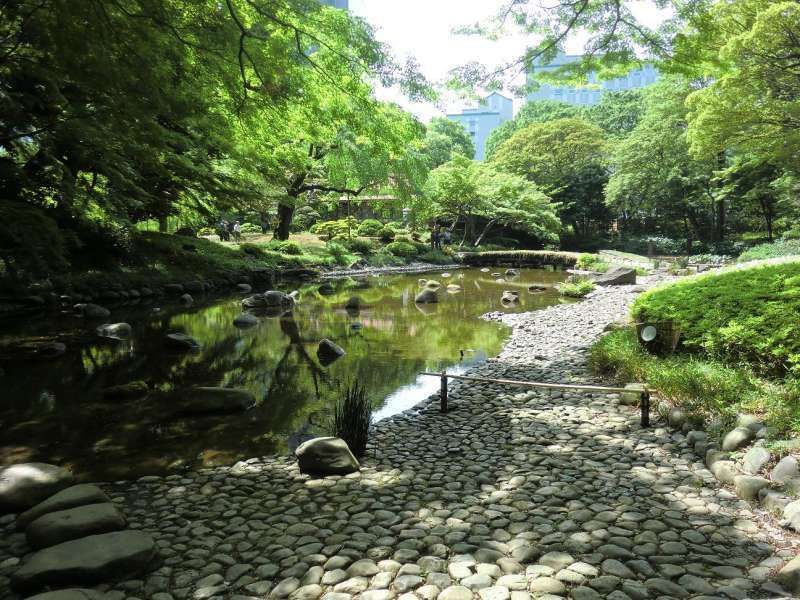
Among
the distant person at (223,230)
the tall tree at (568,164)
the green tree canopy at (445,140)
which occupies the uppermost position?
the green tree canopy at (445,140)

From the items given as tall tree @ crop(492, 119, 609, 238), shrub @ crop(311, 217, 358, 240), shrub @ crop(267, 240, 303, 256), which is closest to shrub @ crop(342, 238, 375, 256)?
shrub @ crop(311, 217, 358, 240)

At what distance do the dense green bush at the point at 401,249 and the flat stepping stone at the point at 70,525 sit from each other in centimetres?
2579

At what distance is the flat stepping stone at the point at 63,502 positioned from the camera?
3387 mm

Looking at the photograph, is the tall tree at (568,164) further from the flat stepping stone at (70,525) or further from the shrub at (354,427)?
the flat stepping stone at (70,525)

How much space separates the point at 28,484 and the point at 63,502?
607 millimetres

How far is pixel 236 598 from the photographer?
103 inches

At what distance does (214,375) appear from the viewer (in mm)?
7992

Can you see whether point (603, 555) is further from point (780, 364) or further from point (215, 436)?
point (215, 436)

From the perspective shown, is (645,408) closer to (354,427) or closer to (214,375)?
(354,427)

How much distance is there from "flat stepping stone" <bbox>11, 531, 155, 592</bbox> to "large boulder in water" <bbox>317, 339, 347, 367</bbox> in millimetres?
5903

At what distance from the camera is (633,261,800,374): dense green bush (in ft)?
15.8

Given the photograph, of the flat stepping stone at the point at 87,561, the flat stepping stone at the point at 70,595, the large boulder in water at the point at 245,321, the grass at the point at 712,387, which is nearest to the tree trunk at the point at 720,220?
the large boulder in water at the point at 245,321

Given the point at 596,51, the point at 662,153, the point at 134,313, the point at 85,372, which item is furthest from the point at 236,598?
the point at 662,153

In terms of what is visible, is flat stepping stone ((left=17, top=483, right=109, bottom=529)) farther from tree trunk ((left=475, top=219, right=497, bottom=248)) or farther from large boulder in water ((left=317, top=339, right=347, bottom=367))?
tree trunk ((left=475, top=219, right=497, bottom=248))
